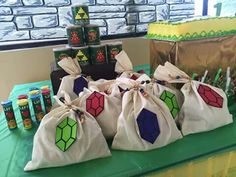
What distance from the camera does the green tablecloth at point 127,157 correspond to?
55 cm

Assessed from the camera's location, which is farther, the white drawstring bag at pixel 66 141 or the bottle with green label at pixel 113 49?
the bottle with green label at pixel 113 49

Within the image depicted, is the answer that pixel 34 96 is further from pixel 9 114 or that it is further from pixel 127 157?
pixel 127 157

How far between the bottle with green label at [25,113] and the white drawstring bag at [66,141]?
19 centimetres

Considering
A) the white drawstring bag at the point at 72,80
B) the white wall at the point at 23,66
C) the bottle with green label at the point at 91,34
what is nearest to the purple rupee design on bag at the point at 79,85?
the white drawstring bag at the point at 72,80

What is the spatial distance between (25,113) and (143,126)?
44cm

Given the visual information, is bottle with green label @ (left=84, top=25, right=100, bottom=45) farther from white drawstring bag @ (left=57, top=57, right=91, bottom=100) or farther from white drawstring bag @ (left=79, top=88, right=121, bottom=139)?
white drawstring bag @ (left=79, top=88, right=121, bottom=139)

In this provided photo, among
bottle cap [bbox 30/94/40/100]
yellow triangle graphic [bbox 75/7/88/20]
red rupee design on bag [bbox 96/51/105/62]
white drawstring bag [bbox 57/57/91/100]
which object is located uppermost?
yellow triangle graphic [bbox 75/7/88/20]

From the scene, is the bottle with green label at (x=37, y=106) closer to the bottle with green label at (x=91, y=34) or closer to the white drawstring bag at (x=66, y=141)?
the white drawstring bag at (x=66, y=141)

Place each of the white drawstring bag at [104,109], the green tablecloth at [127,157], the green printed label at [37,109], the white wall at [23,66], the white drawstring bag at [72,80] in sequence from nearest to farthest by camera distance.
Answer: the green tablecloth at [127,157], the white drawstring bag at [104,109], the green printed label at [37,109], the white drawstring bag at [72,80], the white wall at [23,66]

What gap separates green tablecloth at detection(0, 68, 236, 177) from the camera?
1.81 feet

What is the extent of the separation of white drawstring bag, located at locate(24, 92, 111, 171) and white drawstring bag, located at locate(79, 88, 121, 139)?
49 mm

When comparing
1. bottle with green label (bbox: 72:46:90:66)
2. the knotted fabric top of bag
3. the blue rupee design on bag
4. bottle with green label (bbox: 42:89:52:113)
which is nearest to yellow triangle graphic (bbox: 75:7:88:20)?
bottle with green label (bbox: 72:46:90:66)

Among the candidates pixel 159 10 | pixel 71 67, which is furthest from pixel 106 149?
pixel 159 10

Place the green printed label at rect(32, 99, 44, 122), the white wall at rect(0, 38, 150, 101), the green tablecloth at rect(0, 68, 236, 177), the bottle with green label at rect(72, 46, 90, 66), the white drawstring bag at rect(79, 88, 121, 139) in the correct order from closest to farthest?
the green tablecloth at rect(0, 68, 236, 177) < the white drawstring bag at rect(79, 88, 121, 139) < the green printed label at rect(32, 99, 44, 122) < the bottle with green label at rect(72, 46, 90, 66) < the white wall at rect(0, 38, 150, 101)
